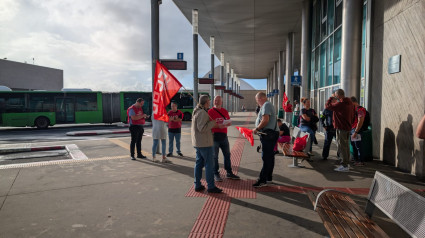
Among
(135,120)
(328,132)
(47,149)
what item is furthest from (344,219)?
(47,149)

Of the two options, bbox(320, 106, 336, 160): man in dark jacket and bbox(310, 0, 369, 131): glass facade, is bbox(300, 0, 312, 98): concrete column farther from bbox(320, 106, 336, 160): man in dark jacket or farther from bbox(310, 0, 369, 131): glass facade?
bbox(320, 106, 336, 160): man in dark jacket

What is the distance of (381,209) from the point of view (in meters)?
3.18

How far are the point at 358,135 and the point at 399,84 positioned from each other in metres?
1.54

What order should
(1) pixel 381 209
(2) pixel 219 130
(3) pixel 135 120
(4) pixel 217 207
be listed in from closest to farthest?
1. (1) pixel 381 209
2. (4) pixel 217 207
3. (2) pixel 219 130
4. (3) pixel 135 120

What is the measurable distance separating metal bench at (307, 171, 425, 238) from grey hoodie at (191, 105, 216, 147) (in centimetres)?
212

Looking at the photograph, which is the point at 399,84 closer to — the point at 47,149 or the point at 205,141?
the point at 205,141

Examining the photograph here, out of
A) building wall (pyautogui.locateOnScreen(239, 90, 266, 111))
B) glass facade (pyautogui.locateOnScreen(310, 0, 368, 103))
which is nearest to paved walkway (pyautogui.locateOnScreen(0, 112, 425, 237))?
glass facade (pyautogui.locateOnScreen(310, 0, 368, 103))

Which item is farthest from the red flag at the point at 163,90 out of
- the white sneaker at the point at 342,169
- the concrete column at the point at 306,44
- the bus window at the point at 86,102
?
the bus window at the point at 86,102

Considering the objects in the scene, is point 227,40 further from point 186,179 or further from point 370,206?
point 370,206

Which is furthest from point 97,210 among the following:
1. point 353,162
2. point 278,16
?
point 278,16

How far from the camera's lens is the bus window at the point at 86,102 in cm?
2134

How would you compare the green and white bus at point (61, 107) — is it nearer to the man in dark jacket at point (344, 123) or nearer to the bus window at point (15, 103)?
the bus window at point (15, 103)

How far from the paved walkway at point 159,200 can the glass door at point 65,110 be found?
14.6 m

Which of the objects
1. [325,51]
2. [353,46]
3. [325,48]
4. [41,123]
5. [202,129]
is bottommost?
[41,123]
